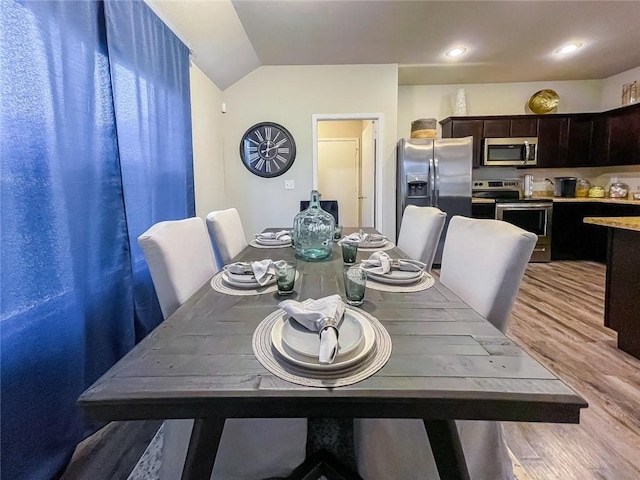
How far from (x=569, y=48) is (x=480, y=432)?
4212 mm

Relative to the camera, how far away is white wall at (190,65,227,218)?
3148 mm

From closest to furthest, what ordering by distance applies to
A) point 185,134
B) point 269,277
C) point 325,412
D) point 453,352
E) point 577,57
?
point 325,412 → point 453,352 → point 269,277 → point 185,134 → point 577,57

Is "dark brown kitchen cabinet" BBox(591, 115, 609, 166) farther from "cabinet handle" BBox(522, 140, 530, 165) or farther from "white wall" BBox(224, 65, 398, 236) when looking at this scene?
"white wall" BBox(224, 65, 398, 236)

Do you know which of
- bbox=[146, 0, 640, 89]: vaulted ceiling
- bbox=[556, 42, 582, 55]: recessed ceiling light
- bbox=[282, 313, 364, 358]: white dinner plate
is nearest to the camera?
bbox=[282, 313, 364, 358]: white dinner plate

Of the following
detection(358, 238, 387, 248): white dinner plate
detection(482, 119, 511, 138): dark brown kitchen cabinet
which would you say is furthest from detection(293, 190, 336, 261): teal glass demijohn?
detection(482, 119, 511, 138): dark brown kitchen cabinet

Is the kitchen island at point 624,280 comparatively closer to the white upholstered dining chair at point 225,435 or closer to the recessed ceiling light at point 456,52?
the white upholstered dining chair at point 225,435

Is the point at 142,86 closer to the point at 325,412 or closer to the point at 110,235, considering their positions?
the point at 110,235

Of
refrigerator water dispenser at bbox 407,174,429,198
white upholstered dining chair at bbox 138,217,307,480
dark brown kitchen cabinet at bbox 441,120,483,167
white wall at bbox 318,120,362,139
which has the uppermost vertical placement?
white wall at bbox 318,120,362,139

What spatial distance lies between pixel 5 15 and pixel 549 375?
191 cm

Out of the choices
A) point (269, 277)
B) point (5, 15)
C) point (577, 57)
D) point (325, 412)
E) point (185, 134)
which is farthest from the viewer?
point (577, 57)

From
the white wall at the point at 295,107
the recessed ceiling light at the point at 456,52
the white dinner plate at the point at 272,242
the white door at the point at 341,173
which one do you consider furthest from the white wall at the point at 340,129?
A: the white dinner plate at the point at 272,242

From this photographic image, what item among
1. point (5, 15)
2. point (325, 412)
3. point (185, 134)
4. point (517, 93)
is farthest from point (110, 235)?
point (517, 93)

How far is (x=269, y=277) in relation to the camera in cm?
129

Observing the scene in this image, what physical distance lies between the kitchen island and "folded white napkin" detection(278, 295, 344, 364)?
200 centimetres
